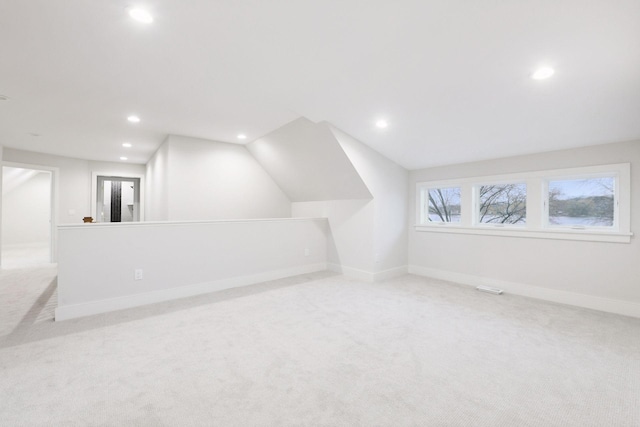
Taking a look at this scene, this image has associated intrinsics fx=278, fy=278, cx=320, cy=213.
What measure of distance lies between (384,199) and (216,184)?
3.05 m

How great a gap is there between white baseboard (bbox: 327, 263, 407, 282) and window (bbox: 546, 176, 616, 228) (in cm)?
220

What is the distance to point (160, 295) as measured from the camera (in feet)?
11.1

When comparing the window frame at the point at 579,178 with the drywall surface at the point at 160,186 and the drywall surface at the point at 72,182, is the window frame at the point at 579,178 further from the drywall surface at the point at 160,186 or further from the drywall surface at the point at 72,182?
the drywall surface at the point at 72,182

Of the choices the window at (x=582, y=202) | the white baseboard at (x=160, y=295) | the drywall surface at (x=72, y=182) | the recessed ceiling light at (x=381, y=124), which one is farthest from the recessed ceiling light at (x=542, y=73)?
the drywall surface at (x=72, y=182)

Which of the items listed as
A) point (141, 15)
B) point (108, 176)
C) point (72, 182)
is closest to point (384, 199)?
point (141, 15)

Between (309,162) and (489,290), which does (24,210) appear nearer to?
(309,162)

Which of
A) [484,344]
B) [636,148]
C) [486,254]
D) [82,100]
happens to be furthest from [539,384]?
[82,100]

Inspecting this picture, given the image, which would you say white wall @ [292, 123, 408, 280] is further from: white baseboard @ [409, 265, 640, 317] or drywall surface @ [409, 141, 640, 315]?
white baseboard @ [409, 265, 640, 317]

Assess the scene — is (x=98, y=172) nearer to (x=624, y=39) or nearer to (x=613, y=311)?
(x=624, y=39)

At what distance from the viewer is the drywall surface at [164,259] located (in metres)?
2.91

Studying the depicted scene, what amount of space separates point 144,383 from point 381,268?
344cm

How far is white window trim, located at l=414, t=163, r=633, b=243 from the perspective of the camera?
3078 millimetres

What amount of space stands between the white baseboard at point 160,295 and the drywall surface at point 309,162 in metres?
1.57

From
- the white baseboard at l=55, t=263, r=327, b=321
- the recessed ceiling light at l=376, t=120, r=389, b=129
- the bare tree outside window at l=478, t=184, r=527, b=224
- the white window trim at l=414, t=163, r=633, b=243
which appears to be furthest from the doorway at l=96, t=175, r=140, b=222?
the bare tree outside window at l=478, t=184, r=527, b=224
